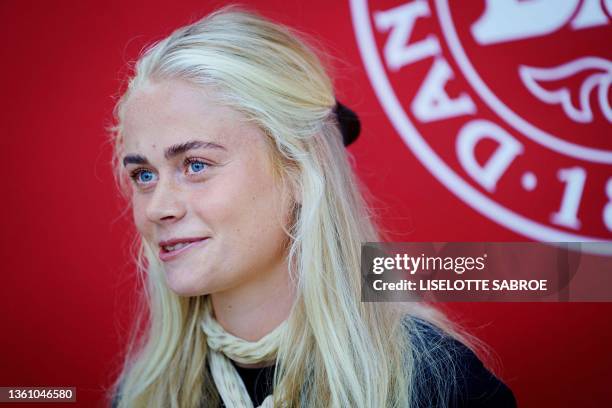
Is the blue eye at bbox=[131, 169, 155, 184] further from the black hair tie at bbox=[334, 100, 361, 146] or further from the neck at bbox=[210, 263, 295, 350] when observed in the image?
the black hair tie at bbox=[334, 100, 361, 146]

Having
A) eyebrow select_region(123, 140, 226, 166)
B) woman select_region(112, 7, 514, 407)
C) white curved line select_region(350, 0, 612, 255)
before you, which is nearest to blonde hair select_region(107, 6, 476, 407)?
woman select_region(112, 7, 514, 407)

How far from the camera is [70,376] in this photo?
220 cm

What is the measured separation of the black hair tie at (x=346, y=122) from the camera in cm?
171

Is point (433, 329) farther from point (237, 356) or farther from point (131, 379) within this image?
point (131, 379)

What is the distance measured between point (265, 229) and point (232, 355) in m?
0.30

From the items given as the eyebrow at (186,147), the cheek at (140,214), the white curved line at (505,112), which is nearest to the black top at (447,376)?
the cheek at (140,214)

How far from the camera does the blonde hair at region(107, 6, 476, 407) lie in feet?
4.82

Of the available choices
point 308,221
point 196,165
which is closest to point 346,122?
point 308,221

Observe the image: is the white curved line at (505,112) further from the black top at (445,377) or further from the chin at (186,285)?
the chin at (186,285)

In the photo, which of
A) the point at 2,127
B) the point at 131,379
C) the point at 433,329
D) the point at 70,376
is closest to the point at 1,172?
the point at 2,127

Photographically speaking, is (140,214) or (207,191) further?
(140,214)

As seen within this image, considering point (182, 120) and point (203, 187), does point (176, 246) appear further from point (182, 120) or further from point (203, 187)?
point (182, 120)

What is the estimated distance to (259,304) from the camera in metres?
1.55

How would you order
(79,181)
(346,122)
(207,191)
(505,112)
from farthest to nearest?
(79,181) < (505,112) < (346,122) < (207,191)
